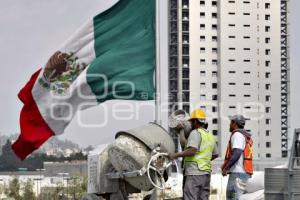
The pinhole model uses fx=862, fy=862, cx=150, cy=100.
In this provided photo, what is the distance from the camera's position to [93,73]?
1631cm

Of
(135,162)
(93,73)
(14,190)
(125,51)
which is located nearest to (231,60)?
(14,190)

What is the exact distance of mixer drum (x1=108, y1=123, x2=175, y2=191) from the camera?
38.6 feet

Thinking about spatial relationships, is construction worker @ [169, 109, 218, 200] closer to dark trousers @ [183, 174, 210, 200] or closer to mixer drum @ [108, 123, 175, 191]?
dark trousers @ [183, 174, 210, 200]

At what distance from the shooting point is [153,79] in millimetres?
16094

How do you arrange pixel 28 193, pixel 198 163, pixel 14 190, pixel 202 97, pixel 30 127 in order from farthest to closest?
pixel 202 97 < pixel 14 190 < pixel 28 193 < pixel 30 127 < pixel 198 163

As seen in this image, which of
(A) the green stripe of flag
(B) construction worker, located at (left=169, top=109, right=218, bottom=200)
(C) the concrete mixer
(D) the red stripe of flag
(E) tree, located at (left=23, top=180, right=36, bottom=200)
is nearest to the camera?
(B) construction worker, located at (left=169, top=109, right=218, bottom=200)

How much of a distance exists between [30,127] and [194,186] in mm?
5308

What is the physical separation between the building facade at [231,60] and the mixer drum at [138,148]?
115673 millimetres

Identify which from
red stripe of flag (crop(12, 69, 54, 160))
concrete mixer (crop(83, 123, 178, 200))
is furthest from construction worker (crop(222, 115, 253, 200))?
red stripe of flag (crop(12, 69, 54, 160))

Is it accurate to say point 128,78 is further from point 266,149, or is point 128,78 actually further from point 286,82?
point 286,82

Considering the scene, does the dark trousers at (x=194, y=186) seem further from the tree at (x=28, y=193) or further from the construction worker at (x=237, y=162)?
the tree at (x=28, y=193)

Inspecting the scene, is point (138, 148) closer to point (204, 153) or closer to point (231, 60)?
point (204, 153)

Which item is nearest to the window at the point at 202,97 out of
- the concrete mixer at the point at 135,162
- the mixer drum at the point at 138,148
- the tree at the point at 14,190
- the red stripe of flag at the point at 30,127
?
the tree at the point at 14,190

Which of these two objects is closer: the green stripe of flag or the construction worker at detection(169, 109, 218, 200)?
the construction worker at detection(169, 109, 218, 200)
